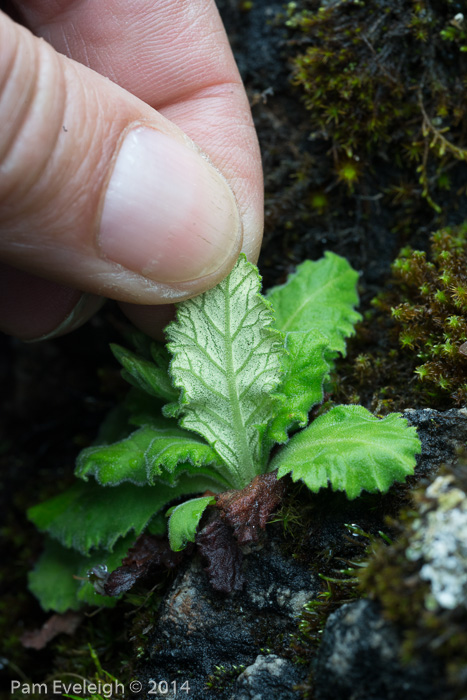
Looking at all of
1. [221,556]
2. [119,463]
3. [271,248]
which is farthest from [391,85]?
[221,556]

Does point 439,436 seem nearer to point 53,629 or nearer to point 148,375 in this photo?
point 148,375

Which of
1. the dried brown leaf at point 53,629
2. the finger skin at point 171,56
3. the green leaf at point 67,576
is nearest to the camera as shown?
the green leaf at point 67,576

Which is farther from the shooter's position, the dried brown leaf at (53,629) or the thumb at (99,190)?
the dried brown leaf at (53,629)

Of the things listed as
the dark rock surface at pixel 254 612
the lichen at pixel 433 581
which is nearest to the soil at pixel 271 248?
the dark rock surface at pixel 254 612

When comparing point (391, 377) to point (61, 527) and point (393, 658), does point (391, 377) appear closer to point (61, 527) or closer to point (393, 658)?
point (393, 658)

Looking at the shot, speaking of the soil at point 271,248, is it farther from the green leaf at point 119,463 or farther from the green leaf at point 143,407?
the green leaf at point 119,463
